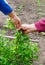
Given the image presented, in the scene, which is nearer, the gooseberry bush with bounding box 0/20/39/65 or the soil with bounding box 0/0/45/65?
the gooseberry bush with bounding box 0/20/39/65

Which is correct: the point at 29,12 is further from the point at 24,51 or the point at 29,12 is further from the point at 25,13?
the point at 24,51

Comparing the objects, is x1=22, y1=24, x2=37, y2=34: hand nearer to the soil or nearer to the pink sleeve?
the pink sleeve

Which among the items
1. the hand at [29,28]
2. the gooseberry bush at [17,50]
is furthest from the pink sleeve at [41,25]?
the gooseberry bush at [17,50]

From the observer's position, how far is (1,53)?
3775 millimetres

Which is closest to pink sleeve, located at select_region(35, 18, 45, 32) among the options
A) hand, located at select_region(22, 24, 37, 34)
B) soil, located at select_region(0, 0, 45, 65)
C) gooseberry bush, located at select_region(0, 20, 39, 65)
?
hand, located at select_region(22, 24, 37, 34)

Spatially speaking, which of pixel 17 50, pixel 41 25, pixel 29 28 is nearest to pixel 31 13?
pixel 17 50

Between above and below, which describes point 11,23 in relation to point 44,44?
above

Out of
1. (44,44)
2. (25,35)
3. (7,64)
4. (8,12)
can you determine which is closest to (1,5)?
(8,12)

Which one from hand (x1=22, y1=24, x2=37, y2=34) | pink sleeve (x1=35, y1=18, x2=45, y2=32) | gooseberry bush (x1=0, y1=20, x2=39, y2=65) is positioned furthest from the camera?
gooseberry bush (x1=0, y1=20, x2=39, y2=65)

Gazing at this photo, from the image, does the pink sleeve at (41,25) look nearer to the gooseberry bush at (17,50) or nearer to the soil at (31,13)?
the gooseberry bush at (17,50)

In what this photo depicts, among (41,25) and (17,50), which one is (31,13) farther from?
(41,25)

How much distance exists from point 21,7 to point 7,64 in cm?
285

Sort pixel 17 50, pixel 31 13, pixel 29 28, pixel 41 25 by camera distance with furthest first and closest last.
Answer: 1. pixel 31 13
2. pixel 17 50
3. pixel 29 28
4. pixel 41 25

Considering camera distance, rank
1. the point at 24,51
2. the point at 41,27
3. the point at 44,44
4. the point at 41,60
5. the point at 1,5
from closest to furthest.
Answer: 1. the point at 41,27
2. the point at 1,5
3. the point at 24,51
4. the point at 41,60
5. the point at 44,44
